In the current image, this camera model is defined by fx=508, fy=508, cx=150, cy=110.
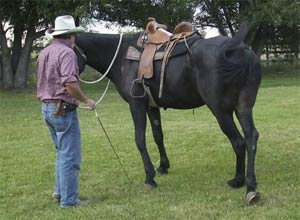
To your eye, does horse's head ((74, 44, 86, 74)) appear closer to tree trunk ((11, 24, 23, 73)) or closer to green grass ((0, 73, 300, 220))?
Result: green grass ((0, 73, 300, 220))

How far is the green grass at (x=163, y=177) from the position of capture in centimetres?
496

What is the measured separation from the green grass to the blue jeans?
21cm

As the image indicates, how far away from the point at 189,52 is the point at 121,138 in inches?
159

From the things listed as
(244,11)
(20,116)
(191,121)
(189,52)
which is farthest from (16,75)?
(189,52)

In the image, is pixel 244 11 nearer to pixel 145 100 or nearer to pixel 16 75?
pixel 16 75

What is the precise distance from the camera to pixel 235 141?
18.7ft

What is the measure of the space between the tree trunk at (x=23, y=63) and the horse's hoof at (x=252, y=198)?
1784 centimetres

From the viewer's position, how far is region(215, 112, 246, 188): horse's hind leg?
18.0 feet

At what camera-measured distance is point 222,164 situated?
7.09 m

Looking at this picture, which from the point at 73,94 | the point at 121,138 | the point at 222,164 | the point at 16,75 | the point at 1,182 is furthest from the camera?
the point at 16,75

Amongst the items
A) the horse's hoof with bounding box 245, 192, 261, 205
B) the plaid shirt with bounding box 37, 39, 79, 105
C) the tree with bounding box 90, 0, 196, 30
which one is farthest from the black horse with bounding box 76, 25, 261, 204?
the tree with bounding box 90, 0, 196, 30

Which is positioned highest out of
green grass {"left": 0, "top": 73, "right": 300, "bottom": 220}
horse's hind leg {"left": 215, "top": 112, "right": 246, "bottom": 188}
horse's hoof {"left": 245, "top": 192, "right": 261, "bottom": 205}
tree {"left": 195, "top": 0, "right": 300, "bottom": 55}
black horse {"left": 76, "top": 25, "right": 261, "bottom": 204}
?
tree {"left": 195, "top": 0, "right": 300, "bottom": 55}

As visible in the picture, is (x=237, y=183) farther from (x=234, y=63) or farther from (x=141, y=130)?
(x=234, y=63)

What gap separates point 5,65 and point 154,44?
16.6m
